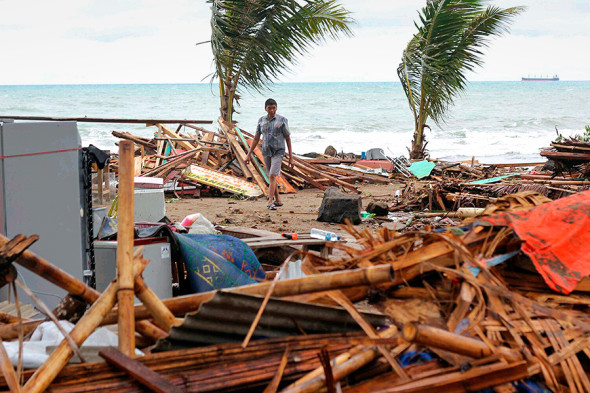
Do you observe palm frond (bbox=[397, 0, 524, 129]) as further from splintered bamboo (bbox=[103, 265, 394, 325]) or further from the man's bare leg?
splintered bamboo (bbox=[103, 265, 394, 325])

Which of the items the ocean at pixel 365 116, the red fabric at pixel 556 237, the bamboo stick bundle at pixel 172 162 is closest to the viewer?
the red fabric at pixel 556 237

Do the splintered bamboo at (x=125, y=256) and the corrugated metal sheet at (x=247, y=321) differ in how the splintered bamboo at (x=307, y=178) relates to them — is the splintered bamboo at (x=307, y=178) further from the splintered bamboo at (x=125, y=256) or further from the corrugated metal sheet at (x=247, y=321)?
the splintered bamboo at (x=125, y=256)

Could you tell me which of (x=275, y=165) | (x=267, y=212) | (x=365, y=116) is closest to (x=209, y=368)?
(x=267, y=212)

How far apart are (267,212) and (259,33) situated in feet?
18.3

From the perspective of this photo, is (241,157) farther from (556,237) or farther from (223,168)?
(556,237)

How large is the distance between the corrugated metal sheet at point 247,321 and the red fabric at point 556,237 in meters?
0.85

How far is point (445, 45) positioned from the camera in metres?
16.4

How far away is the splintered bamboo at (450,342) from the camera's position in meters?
2.03

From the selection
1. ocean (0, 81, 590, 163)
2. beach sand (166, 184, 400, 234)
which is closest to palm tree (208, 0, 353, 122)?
beach sand (166, 184, 400, 234)

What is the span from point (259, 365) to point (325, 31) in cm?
1347

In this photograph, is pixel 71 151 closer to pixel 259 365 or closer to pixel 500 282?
pixel 259 365

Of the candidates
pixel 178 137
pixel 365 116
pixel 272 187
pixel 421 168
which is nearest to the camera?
pixel 272 187

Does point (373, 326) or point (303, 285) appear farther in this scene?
point (373, 326)

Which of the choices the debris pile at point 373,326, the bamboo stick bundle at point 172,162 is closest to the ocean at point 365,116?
the bamboo stick bundle at point 172,162
